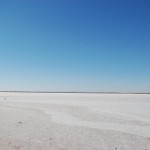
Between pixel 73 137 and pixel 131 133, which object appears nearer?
pixel 73 137

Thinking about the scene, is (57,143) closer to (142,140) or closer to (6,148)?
(6,148)

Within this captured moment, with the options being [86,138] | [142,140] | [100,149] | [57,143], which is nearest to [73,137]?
[86,138]

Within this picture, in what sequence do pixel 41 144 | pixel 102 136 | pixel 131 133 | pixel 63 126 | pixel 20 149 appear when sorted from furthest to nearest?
pixel 63 126 < pixel 131 133 < pixel 102 136 < pixel 41 144 < pixel 20 149

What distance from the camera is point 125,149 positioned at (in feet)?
30.1

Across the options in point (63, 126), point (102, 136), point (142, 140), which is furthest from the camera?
point (63, 126)

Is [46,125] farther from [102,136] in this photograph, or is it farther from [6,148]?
[6,148]

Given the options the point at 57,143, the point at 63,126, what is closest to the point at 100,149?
the point at 57,143

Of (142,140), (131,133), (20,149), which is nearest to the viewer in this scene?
(20,149)

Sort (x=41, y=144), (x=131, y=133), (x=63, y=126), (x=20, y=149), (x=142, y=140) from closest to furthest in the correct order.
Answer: (x=20, y=149) < (x=41, y=144) < (x=142, y=140) < (x=131, y=133) < (x=63, y=126)

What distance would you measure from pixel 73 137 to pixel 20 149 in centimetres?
281

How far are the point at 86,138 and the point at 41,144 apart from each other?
2.05 m

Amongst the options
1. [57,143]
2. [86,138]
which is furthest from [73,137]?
[57,143]

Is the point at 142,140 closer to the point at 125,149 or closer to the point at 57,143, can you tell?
the point at 125,149

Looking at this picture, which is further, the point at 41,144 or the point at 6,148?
the point at 41,144
